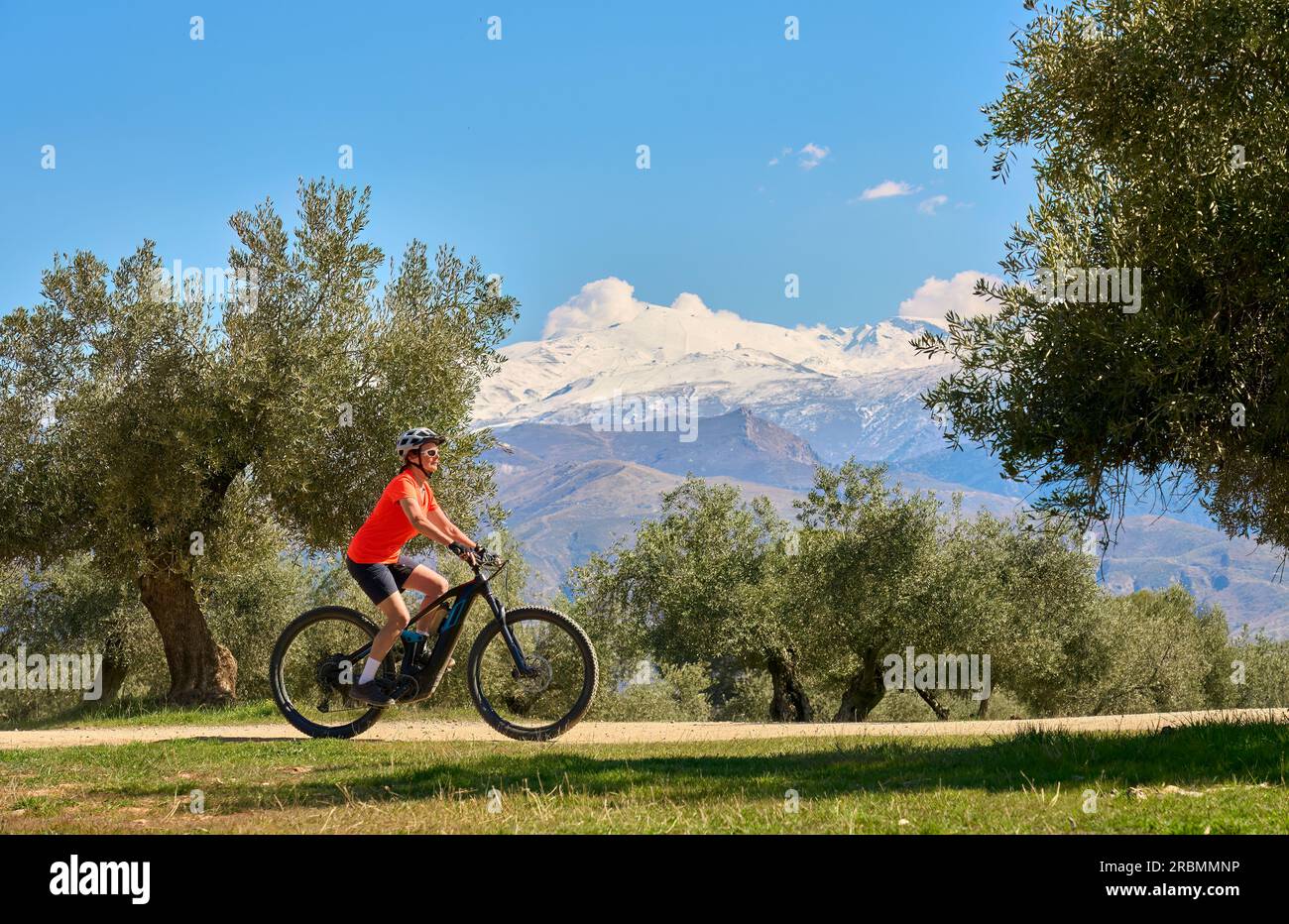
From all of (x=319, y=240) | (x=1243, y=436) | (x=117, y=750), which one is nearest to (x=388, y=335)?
(x=319, y=240)

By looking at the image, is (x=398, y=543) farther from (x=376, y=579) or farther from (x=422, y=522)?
(x=422, y=522)

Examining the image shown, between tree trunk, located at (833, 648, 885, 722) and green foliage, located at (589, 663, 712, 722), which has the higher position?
tree trunk, located at (833, 648, 885, 722)

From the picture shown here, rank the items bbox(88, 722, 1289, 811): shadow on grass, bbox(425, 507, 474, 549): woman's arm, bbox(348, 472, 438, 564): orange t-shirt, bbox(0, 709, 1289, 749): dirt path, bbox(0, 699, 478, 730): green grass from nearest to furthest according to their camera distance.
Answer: bbox(88, 722, 1289, 811): shadow on grass < bbox(425, 507, 474, 549): woman's arm < bbox(348, 472, 438, 564): orange t-shirt < bbox(0, 709, 1289, 749): dirt path < bbox(0, 699, 478, 730): green grass

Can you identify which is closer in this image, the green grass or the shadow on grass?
the shadow on grass

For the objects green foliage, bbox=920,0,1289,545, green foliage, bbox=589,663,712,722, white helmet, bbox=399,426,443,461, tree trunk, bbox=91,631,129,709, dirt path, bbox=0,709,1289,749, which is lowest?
Answer: green foliage, bbox=589,663,712,722

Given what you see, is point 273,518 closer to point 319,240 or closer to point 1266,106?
point 319,240

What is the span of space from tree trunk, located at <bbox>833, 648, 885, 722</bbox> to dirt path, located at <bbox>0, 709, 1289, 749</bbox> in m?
21.8

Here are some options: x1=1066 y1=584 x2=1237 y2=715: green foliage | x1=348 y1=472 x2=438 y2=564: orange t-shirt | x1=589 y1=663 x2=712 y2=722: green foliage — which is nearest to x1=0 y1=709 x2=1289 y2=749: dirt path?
x1=348 y1=472 x2=438 y2=564: orange t-shirt

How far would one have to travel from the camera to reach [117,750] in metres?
14.1

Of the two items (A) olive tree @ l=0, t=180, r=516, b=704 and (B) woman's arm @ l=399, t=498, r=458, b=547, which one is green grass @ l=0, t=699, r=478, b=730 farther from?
(B) woman's arm @ l=399, t=498, r=458, b=547

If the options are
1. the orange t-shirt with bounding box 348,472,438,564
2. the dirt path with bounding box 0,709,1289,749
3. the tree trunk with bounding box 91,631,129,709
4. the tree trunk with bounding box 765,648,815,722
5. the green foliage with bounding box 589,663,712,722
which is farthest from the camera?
the green foliage with bounding box 589,663,712,722

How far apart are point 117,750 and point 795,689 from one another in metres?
30.8

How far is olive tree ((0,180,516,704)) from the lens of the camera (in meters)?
22.7
